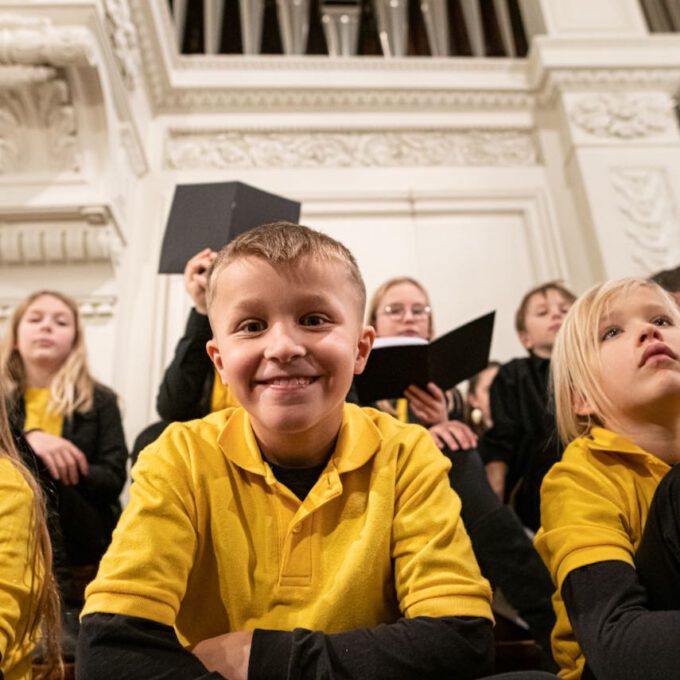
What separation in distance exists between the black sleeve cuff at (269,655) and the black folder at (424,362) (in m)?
0.68

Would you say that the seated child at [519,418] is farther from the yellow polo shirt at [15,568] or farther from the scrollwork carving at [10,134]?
the scrollwork carving at [10,134]

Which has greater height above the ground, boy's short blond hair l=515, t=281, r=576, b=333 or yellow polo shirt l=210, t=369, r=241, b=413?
boy's short blond hair l=515, t=281, r=576, b=333

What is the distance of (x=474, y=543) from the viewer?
1.29 metres

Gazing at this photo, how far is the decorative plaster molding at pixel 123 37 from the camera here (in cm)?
225

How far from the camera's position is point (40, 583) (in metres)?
0.81

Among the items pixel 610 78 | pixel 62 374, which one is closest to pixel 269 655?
pixel 62 374

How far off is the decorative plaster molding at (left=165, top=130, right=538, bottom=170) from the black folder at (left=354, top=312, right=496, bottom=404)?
1.84m

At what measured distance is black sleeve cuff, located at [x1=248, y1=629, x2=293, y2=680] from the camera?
0.66m

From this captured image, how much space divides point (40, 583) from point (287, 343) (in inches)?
17.4

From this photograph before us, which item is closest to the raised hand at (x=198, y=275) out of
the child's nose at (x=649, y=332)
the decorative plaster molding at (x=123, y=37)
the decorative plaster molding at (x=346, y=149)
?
the child's nose at (x=649, y=332)

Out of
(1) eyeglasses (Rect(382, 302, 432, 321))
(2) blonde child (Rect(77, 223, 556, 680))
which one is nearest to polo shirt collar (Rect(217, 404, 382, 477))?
(2) blonde child (Rect(77, 223, 556, 680))

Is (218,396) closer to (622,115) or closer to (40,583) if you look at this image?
(40,583)

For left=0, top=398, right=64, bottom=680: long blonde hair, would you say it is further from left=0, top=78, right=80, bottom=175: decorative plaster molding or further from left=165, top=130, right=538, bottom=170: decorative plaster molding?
left=165, top=130, right=538, bottom=170: decorative plaster molding

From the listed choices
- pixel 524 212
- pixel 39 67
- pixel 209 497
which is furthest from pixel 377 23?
pixel 209 497
